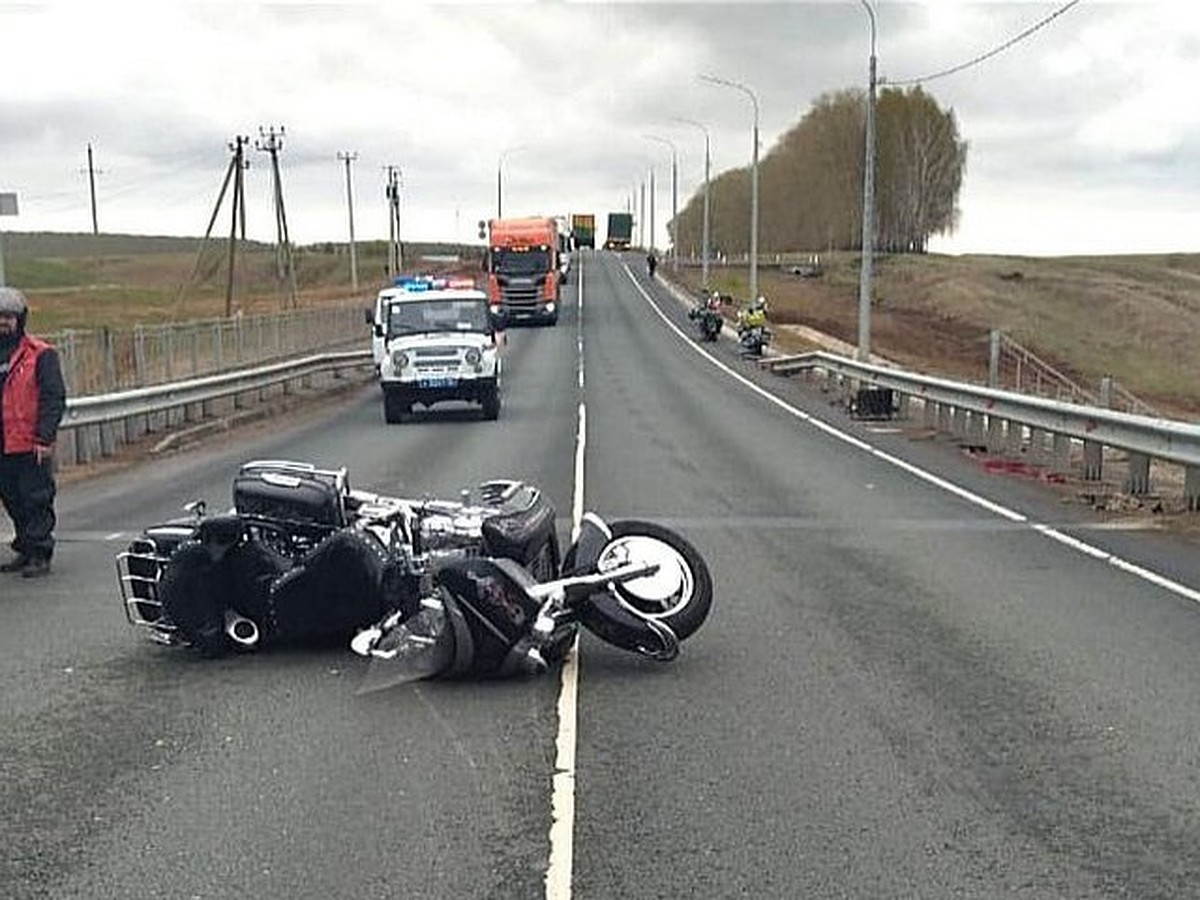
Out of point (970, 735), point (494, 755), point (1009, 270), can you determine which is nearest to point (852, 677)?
point (970, 735)

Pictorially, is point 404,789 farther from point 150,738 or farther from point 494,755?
point 150,738

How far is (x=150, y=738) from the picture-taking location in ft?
21.9

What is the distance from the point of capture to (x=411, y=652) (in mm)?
7578

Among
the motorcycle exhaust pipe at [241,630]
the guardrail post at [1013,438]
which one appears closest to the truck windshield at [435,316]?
the guardrail post at [1013,438]

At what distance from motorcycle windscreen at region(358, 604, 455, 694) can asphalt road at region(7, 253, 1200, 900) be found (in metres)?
0.11

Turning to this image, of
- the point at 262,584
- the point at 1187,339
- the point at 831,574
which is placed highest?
the point at 262,584

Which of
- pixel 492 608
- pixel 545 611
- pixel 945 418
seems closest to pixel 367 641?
pixel 492 608

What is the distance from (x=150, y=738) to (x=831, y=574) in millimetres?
5406

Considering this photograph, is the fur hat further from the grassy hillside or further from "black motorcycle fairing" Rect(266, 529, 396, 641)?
the grassy hillside

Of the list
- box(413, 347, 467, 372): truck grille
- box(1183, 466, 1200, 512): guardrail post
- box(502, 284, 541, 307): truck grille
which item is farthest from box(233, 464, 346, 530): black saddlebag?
box(502, 284, 541, 307): truck grille

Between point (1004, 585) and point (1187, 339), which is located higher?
point (1004, 585)

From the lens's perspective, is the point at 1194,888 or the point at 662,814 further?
the point at 662,814

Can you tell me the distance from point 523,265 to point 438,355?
33.1 m

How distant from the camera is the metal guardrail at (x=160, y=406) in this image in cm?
1870
